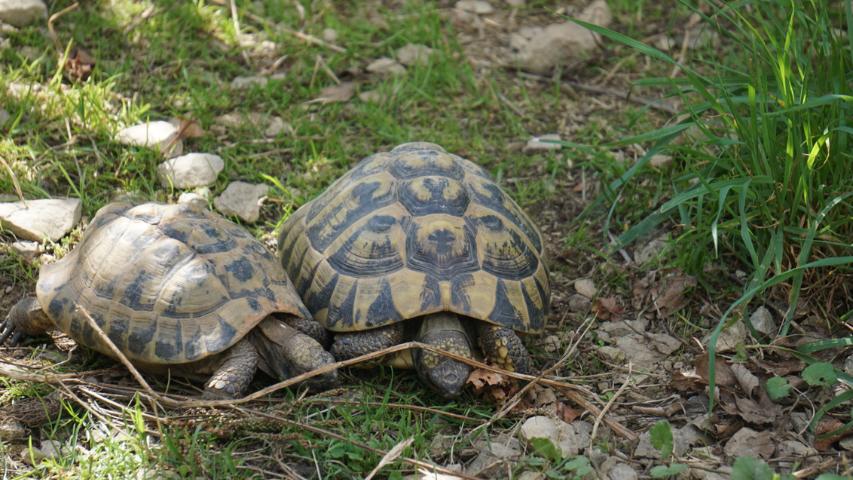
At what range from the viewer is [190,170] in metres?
4.30

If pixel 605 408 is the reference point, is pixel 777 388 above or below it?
above

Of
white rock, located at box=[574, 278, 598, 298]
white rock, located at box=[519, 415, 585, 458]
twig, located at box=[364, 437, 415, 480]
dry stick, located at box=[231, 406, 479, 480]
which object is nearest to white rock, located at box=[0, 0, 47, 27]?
dry stick, located at box=[231, 406, 479, 480]

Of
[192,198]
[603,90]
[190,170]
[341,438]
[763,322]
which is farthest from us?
[603,90]

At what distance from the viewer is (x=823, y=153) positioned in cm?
336

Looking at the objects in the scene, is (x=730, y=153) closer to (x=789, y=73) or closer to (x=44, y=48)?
(x=789, y=73)

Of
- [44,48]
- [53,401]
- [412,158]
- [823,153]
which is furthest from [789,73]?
[44,48]

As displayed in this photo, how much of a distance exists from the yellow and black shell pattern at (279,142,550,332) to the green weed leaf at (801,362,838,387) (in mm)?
966

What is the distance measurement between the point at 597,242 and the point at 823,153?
1.13 metres

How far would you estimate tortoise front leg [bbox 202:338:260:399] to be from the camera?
302cm

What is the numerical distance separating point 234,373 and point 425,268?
773 millimetres

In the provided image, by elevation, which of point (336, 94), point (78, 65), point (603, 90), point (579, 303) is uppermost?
point (78, 65)

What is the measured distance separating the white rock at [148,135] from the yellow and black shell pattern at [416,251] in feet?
3.65

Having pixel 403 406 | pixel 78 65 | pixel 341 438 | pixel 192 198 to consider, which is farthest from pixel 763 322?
pixel 78 65

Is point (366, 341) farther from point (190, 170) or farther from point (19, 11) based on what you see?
point (19, 11)
